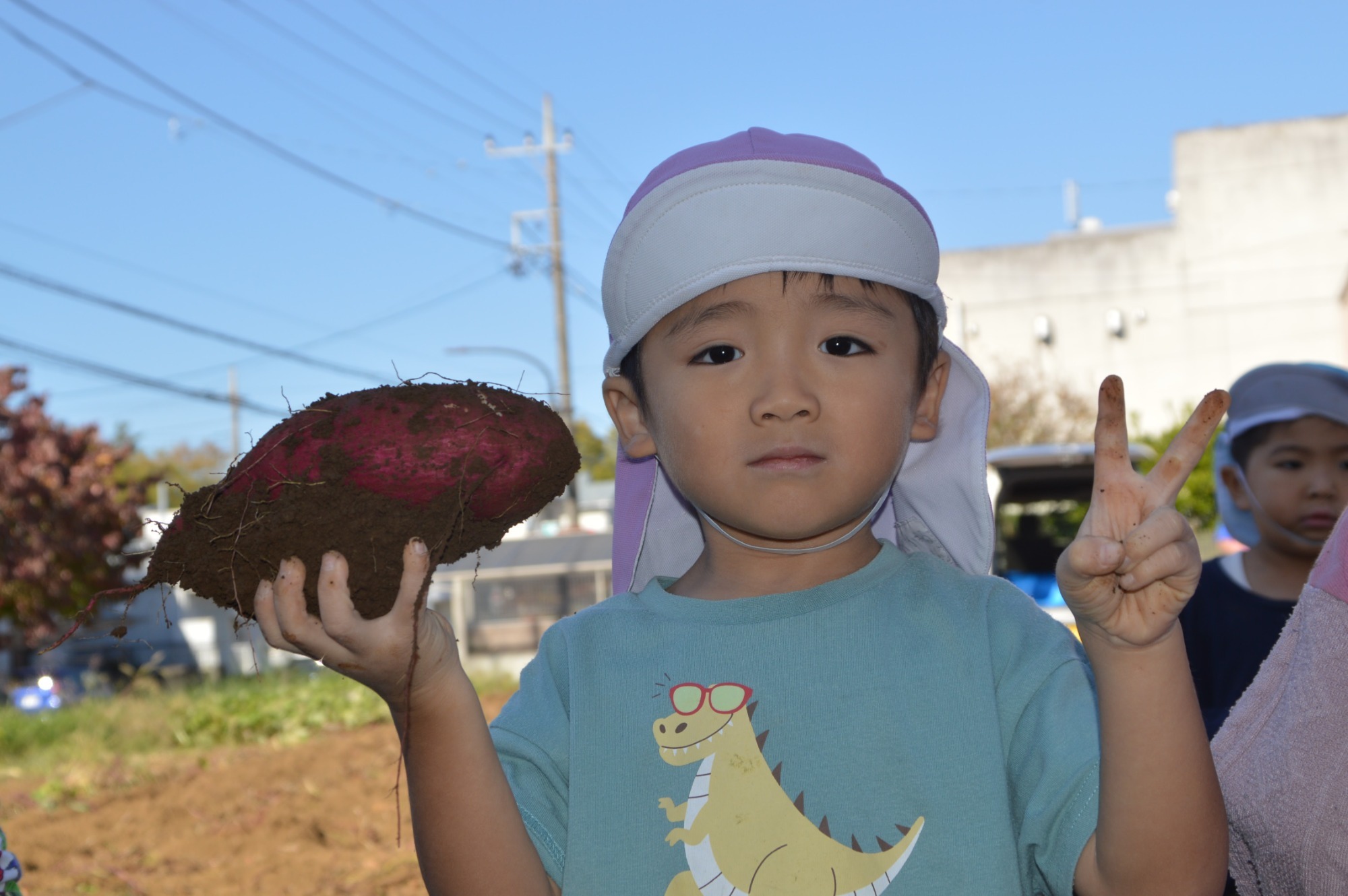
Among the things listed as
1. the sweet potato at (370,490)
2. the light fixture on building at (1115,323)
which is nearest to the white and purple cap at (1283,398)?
the sweet potato at (370,490)

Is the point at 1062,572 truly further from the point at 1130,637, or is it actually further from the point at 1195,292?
the point at 1195,292

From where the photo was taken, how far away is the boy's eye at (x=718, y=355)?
5.60 feet

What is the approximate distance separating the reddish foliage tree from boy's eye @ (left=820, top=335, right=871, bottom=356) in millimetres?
19145

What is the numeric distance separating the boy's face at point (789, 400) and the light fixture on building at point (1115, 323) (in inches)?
1242

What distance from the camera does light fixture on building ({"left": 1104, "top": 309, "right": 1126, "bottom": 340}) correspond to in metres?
31.1

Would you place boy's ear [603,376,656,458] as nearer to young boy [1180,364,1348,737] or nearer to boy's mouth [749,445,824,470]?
boy's mouth [749,445,824,470]

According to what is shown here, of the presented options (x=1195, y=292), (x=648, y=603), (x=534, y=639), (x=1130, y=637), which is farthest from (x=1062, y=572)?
(x=1195, y=292)

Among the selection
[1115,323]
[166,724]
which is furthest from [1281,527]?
[1115,323]

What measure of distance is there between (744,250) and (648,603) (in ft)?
1.84

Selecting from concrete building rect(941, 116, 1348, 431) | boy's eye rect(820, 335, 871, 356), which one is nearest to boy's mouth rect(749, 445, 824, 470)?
boy's eye rect(820, 335, 871, 356)

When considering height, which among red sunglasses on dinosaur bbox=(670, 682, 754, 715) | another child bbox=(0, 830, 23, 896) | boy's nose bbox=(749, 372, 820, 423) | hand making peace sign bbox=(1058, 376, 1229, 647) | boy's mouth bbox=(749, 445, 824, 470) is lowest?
another child bbox=(0, 830, 23, 896)

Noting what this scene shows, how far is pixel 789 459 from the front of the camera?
1.66 m

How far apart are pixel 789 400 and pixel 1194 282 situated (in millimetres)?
32256

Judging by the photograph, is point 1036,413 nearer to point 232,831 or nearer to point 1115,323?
point 1115,323
